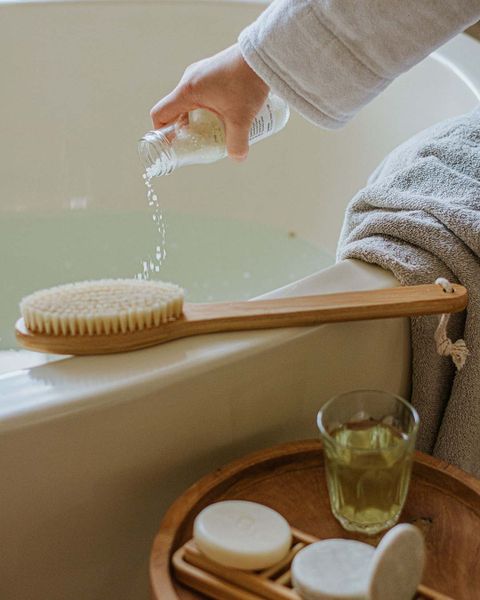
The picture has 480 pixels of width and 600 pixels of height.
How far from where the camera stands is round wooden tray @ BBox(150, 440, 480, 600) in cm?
65

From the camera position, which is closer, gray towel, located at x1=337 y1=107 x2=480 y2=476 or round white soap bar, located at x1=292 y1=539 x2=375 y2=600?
round white soap bar, located at x1=292 y1=539 x2=375 y2=600

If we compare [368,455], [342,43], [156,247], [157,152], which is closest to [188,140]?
[157,152]

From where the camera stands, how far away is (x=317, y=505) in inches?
28.3

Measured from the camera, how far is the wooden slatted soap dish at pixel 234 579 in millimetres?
612

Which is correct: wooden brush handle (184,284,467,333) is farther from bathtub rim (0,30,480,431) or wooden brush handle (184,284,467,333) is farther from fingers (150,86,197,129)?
fingers (150,86,197,129)

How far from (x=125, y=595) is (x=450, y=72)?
88cm

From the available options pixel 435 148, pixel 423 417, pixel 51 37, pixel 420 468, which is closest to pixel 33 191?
pixel 51 37

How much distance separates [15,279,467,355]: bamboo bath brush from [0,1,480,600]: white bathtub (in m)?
0.01

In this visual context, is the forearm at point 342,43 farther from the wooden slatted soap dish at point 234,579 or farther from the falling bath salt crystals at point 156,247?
the falling bath salt crystals at point 156,247

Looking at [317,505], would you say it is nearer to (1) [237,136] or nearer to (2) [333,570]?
(2) [333,570]

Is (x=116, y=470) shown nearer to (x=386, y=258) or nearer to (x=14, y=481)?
(x=14, y=481)

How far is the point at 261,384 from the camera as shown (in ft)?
2.54

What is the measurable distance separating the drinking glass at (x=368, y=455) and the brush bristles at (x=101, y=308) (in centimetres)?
16

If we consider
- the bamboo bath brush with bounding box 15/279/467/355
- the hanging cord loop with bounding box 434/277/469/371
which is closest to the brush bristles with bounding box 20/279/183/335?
the bamboo bath brush with bounding box 15/279/467/355
